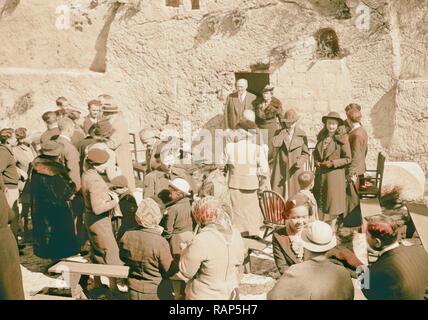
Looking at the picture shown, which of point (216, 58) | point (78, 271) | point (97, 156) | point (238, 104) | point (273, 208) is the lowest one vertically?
point (78, 271)

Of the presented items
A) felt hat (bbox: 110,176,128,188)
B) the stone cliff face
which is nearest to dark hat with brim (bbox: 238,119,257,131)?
felt hat (bbox: 110,176,128,188)

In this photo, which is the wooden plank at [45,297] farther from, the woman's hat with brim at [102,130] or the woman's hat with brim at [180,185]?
the woman's hat with brim at [102,130]

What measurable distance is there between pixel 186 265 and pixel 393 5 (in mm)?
5773

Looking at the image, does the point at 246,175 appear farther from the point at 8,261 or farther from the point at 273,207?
the point at 8,261

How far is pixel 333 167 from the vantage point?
29.2 feet

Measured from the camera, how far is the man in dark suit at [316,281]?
595cm

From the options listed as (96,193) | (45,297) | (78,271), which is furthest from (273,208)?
(45,297)

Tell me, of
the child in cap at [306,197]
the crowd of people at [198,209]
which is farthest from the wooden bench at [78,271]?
the child in cap at [306,197]

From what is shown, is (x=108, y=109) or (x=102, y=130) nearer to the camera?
(x=102, y=130)

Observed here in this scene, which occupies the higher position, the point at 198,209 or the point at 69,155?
the point at 69,155

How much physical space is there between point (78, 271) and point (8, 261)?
78 centimetres

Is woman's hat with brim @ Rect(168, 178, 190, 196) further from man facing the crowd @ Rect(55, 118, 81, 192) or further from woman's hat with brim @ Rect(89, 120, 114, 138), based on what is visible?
man facing the crowd @ Rect(55, 118, 81, 192)

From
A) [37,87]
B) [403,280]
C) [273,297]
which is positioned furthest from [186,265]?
[37,87]

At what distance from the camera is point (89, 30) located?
36.9 feet
